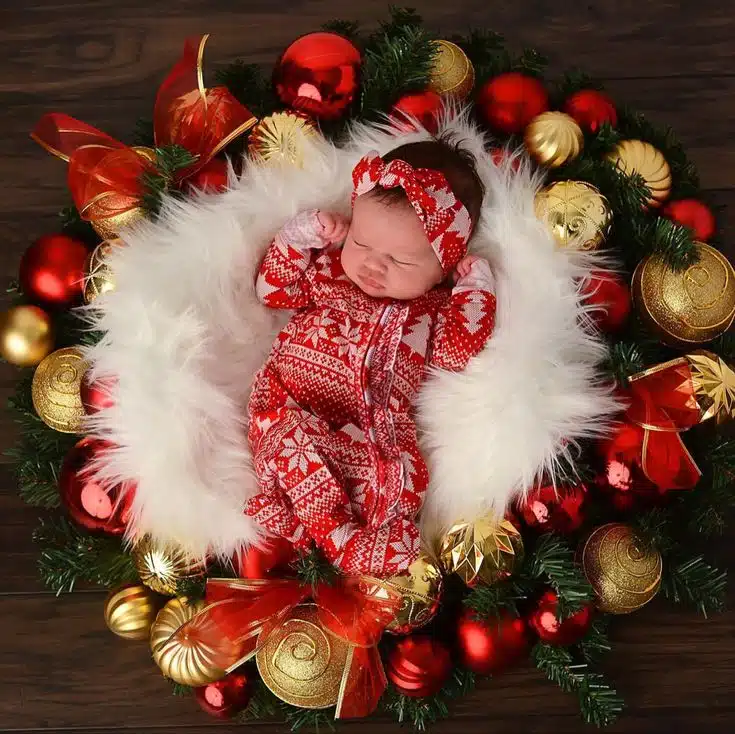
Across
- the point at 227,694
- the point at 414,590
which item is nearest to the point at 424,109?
the point at 414,590

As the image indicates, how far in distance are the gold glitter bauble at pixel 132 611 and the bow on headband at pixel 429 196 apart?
724mm

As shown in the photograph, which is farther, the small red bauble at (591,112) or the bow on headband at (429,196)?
the small red bauble at (591,112)

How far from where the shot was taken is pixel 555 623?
1117 millimetres

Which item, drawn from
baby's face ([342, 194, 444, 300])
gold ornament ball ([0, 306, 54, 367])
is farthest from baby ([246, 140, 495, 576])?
gold ornament ball ([0, 306, 54, 367])

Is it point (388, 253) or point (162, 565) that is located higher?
point (388, 253)

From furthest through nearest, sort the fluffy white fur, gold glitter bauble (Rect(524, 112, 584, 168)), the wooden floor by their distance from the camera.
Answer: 1. the wooden floor
2. gold glitter bauble (Rect(524, 112, 584, 168))
3. the fluffy white fur

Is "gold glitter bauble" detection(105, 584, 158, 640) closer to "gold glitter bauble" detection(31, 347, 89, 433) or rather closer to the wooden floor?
the wooden floor

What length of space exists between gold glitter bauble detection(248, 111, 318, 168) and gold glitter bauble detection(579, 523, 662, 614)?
29.4 inches

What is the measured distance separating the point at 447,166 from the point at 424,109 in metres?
0.15

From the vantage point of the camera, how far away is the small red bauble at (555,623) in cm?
112

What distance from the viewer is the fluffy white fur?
1.08m

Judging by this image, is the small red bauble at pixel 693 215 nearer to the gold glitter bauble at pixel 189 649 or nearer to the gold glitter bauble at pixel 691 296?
the gold glitter bauble at pixel 691 296

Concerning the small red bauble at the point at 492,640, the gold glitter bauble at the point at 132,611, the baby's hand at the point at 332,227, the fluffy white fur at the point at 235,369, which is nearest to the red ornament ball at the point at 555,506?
the fluffy white fur at the point at 235,369

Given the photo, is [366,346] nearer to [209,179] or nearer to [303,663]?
[209,179]
